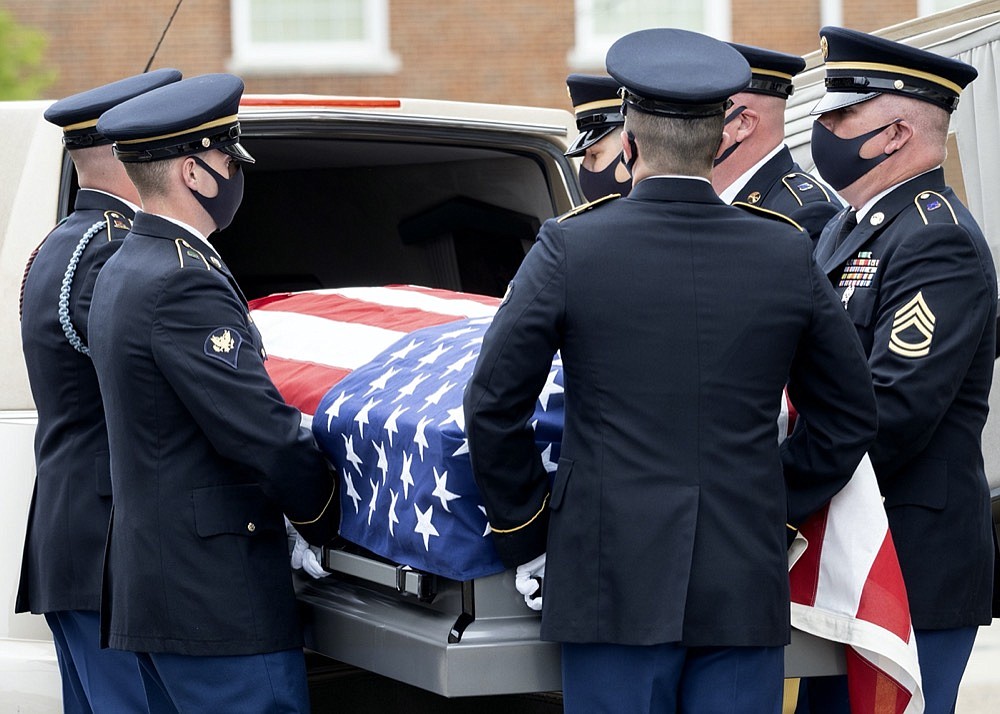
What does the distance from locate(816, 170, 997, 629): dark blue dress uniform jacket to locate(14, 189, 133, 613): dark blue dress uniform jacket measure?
1.54 meters

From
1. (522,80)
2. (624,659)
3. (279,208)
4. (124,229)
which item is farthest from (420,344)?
(522,80)

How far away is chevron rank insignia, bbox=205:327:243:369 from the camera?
2600 mm

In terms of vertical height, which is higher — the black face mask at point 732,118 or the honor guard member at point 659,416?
the black face mask at point 732,118

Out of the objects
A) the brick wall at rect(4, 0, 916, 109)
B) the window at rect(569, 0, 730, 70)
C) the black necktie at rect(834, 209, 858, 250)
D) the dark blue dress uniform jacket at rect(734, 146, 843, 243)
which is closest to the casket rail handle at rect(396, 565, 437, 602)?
the black necktie at rect(834, 209, 858, 250)

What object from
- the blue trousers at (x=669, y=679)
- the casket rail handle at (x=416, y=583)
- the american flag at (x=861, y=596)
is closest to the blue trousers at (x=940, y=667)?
the american flag at (x=861, y=596)

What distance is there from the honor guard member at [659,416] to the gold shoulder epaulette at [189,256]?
65 cm

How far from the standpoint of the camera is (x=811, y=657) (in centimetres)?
257

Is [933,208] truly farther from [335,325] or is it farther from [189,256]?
[189,256]

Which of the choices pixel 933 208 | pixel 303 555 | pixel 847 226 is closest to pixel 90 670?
pixel 303 555

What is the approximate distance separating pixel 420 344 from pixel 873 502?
962 mm

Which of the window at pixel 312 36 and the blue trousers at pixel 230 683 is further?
the window at pixel 312 36

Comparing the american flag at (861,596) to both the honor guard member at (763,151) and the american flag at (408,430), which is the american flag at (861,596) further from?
the honor guard member at (763,151)

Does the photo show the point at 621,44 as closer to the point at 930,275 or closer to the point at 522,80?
the point at 930,275

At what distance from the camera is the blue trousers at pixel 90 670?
2916 millimetres
